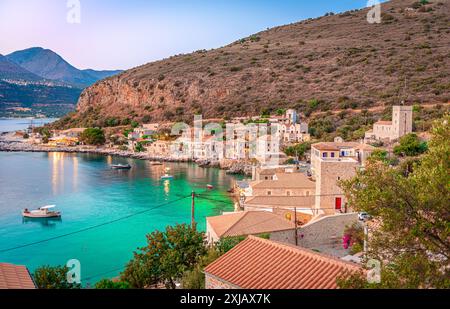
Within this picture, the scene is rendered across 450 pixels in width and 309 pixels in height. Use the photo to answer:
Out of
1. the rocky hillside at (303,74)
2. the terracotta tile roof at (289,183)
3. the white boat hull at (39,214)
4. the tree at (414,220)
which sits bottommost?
the white boat hull at (39,214)

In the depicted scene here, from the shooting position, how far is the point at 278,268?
6277 millimetres

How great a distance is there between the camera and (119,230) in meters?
19.7

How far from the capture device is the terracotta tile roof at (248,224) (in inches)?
487

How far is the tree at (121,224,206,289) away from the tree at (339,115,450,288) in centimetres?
542

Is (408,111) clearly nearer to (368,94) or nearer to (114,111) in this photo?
(368,94)

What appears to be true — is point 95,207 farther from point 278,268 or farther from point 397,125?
point 278,268

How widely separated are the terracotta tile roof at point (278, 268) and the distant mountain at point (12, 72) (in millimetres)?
94228

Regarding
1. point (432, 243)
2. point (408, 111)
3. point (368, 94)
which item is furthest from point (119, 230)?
point (368, 94)

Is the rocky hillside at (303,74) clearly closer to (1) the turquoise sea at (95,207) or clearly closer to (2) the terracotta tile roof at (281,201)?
(1) the turquoise sea at (95,207)

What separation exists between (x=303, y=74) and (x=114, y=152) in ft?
75.4

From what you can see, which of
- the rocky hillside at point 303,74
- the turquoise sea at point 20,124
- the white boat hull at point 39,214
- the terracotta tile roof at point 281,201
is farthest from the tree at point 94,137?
the terracotta tile roof at point 281,201

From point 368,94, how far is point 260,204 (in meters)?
30.3
